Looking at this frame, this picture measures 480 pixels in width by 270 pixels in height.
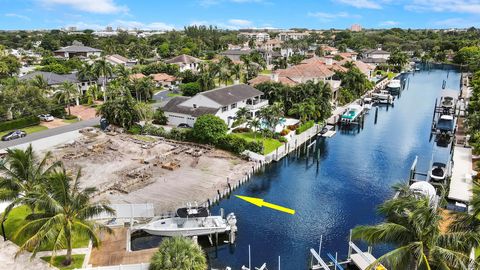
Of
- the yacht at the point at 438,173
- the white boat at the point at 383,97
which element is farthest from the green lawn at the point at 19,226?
the white boat at the point at 383,97

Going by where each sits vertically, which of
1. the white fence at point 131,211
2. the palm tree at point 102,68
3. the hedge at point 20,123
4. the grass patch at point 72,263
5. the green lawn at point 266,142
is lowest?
the grass patch at point 72,263

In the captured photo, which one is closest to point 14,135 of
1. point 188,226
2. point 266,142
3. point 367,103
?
point 266,142

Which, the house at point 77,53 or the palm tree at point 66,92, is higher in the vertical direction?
the house at point 77,53

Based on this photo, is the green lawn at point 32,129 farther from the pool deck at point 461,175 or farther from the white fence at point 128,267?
the pool deck at point 461,175

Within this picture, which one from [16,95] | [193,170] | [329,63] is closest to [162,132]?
[193,170]

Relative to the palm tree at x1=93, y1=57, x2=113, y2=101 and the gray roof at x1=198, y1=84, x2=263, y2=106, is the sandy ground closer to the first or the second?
the gray roof at x1=198, y1=84, x2=263, y2=106

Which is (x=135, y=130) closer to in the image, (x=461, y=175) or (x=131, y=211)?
(x=131, y=211)

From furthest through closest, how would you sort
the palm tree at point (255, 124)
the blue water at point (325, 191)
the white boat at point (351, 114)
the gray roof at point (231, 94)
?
the white boat at point (351, 114)
the gray roof at point (231, 94)
the palm tree at point (255, 124)
the blue water at point (325, 191)
